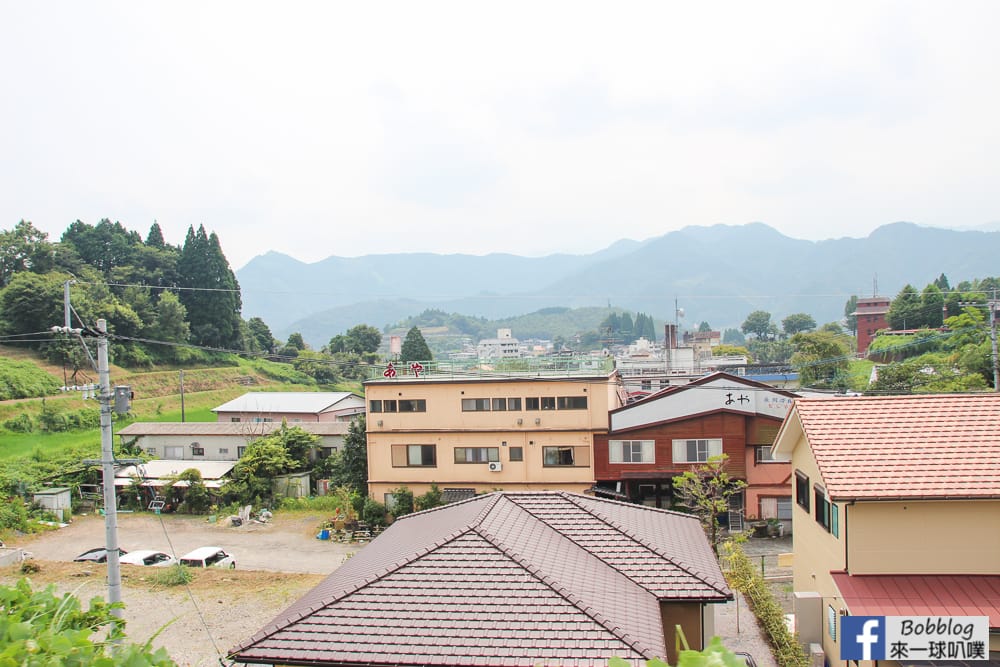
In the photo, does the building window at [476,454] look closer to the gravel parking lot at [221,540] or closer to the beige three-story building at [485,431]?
the beige three-story building at [485,431]

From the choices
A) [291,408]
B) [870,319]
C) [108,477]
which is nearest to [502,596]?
[108,477]

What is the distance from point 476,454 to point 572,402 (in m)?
3.98

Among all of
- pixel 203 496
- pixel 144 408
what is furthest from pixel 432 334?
pixel 203 496

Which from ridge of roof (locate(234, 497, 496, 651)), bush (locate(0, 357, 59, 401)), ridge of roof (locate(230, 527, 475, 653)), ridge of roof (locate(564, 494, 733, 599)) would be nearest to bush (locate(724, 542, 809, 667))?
ridge of roof (locate(564, 494, 733, 599))

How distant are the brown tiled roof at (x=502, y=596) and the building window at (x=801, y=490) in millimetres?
2963

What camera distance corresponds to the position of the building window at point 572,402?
24.6 meters

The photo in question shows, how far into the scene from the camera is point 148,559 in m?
19.7

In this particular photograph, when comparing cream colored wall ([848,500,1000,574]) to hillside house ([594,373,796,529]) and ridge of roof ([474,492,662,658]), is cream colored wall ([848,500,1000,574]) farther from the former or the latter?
hillside house ([594,373,796,529])

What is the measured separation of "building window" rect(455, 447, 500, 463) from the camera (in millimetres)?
25094

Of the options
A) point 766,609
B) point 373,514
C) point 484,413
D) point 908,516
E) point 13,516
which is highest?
point 484,413

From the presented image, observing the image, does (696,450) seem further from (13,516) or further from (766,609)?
(13,516)

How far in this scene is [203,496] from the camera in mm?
26656

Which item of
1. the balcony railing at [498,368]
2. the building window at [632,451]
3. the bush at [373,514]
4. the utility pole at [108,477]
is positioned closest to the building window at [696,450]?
the building window at [632,451]

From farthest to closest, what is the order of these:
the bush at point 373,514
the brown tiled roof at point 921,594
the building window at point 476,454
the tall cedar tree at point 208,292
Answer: the tall cedar tree at point 208,292
the building window at point 476,454
the bush at point 373,514
the brown tiled roof at point 921,594
